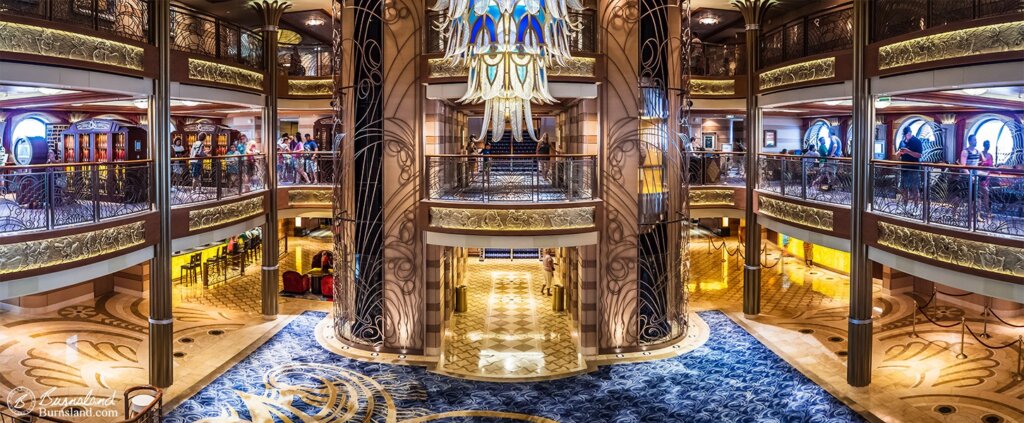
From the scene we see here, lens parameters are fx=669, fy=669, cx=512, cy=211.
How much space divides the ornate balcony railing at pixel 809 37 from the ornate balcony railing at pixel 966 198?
4.14 metres

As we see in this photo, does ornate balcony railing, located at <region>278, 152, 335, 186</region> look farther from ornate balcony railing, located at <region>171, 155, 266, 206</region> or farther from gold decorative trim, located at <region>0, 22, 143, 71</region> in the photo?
gold decorative trim, located at <region>0, 22, 143, 71</region>

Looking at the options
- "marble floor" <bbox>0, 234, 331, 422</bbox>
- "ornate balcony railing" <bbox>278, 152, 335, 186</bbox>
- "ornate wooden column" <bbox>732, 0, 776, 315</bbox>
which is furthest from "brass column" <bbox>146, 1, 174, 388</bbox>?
"ornate wooden column" <bbox>732, 0, 776, 315</bbox>

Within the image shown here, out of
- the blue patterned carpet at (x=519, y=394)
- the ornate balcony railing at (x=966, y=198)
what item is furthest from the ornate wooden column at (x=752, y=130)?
the ornate balcony railing at (x=966, y=198)

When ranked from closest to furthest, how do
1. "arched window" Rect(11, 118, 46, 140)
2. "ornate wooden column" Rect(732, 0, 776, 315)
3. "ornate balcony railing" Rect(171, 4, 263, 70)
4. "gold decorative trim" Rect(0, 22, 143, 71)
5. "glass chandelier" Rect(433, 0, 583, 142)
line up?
"glass chandelier" Rect(433, 0, 583, 142) → "gold decorative trim" Rect(0, 22, 143, 71) → "ornate balcony railing" Rect(171, 4, 263, 70) → "ornate wooden column" Rect(732, 0, 776, 315) → "arched window" Rect(11, 118, 46, 140)

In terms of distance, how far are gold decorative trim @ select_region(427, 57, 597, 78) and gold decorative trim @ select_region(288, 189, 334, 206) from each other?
5739 mm

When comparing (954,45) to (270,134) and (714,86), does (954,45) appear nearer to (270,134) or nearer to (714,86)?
(714,86)

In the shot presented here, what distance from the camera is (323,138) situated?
83.6 ft

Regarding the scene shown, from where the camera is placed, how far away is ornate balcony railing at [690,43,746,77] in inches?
710

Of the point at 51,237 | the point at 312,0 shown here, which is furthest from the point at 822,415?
the point at 312,0

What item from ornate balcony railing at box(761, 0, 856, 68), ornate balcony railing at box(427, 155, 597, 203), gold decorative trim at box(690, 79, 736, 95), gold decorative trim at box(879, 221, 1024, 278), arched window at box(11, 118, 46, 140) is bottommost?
gold decorative trim at box(879, 221, 1024, 278)

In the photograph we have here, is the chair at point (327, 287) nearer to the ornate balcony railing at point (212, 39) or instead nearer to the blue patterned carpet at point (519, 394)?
the blue patterned carpet at point (519, 394)

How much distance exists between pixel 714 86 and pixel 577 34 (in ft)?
17.7

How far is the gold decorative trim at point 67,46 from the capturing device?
874 cm

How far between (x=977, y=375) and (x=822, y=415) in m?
3.80
